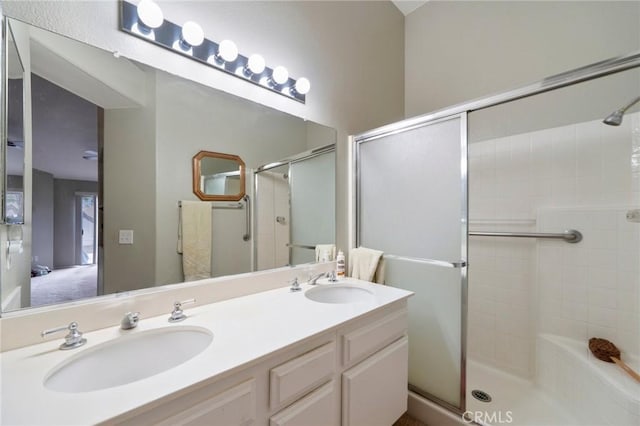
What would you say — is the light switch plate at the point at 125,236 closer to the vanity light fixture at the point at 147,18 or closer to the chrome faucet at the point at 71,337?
the chrome faucet at the point at 71,337

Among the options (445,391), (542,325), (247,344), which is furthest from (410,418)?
(247,344)

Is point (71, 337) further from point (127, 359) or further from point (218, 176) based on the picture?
point (218, 176)

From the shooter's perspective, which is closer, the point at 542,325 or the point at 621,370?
the point at 621,370

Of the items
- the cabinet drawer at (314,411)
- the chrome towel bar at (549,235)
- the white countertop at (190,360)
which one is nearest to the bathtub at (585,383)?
the chrome towel bar at (549,235)

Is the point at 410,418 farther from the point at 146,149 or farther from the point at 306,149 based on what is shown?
the point at 146,149

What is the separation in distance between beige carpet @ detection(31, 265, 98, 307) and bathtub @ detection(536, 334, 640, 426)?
91.2 inches

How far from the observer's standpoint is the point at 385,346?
1.23m

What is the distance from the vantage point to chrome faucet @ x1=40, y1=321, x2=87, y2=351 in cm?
77

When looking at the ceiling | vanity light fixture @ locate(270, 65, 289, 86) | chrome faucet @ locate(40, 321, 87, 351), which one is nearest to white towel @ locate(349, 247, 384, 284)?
vanity light fixture @ locate(270, 65, 289, 86)

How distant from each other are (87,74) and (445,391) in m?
2.21

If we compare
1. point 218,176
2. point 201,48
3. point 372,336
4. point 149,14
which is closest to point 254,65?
point 201,48

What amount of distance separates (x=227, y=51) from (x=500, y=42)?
1940 millimetres

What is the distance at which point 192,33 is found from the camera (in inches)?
44.1

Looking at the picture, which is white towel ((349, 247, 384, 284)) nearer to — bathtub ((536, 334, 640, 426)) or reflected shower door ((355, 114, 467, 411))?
reflected shower door ((355, 114, 467, 411))
